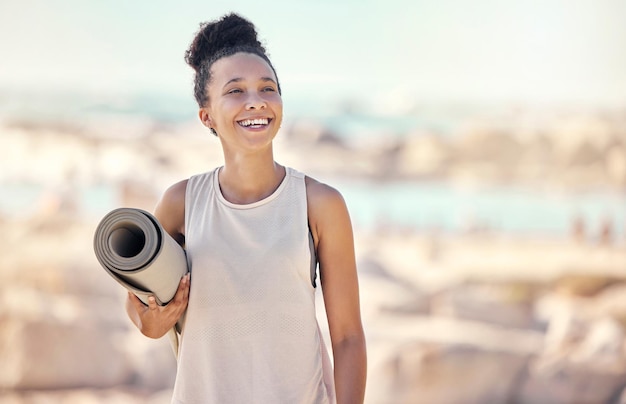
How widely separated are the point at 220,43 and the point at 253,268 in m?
0.44

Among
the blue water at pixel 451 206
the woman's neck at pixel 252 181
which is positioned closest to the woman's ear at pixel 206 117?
the woman's neck at pixel 252 181

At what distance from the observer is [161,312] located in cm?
145

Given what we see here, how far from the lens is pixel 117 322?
6.34m

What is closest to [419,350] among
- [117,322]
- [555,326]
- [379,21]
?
[555,326]

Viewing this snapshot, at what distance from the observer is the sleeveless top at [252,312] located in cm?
143

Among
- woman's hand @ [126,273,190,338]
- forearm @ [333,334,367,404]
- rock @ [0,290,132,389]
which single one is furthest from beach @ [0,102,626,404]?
woman's hand @ [126,273,190,338]

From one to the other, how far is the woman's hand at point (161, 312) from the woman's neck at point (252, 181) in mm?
182

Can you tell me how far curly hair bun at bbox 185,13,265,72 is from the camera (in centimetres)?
158

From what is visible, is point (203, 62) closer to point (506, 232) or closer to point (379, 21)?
point (506, 232)

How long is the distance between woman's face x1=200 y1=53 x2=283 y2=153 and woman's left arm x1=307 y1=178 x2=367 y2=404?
0.14 metres

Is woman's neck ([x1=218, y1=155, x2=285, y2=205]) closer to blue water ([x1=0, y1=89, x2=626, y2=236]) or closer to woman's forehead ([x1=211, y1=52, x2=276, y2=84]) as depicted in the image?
woman's forehead ([x1=211, y1=52, x2=276, y2=84])

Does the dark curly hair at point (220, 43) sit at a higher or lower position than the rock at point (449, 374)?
higher

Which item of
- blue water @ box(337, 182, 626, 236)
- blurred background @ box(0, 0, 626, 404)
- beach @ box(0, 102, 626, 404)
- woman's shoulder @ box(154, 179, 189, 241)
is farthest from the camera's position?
blue water @ box(337, 182, 626, 236)

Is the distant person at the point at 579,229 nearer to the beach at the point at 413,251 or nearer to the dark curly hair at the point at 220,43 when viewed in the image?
the beach at the point at 413,251
